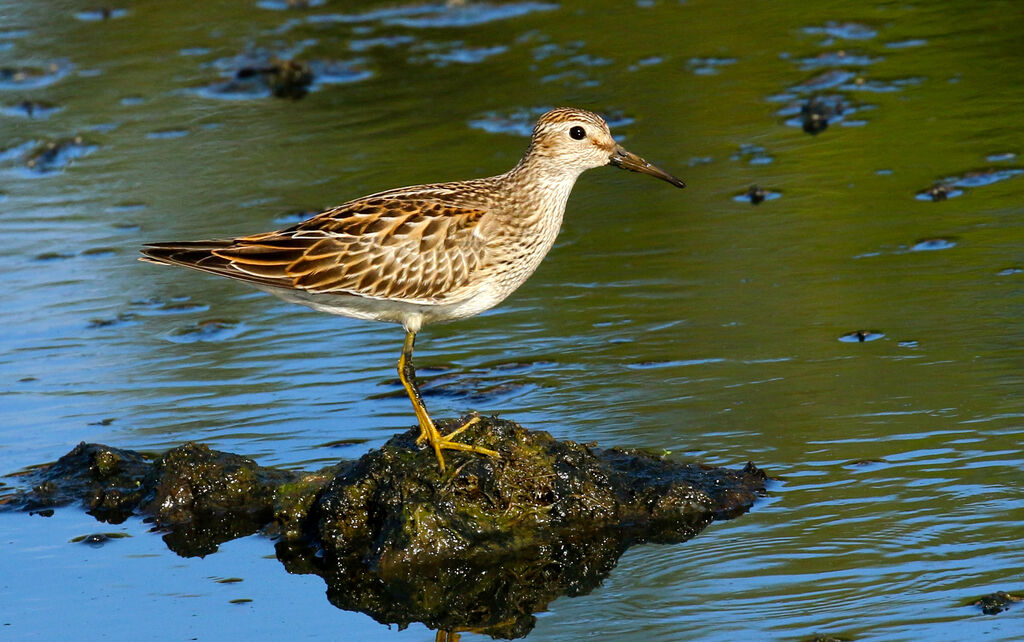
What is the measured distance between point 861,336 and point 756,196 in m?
2.10

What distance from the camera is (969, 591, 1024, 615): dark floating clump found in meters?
5.26

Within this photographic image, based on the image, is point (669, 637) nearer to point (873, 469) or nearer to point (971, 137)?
point (873, 469)

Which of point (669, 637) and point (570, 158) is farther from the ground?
point (570, 158)

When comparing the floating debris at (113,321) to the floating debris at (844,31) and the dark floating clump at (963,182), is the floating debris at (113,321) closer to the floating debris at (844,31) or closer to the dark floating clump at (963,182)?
the dark floating clump at (963,182)

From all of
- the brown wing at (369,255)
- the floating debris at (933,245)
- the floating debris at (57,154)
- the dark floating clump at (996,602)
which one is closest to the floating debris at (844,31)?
the floating debris at (933,245)

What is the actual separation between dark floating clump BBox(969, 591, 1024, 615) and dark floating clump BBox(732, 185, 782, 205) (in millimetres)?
4625

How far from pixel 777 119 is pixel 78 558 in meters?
6.50

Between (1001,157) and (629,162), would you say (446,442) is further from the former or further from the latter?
(1001,157)

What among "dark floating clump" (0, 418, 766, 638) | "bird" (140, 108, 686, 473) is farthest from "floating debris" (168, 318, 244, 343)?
"dark floating clump" (0, 418, 766, 638)

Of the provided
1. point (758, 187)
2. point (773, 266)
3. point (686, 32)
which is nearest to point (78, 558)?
point (773, 266)

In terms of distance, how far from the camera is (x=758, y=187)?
9.82 meters

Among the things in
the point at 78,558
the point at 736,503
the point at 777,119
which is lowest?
the point at 78,558

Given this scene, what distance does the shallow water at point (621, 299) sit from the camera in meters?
5.96

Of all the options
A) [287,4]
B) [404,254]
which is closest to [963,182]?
[404,254]
